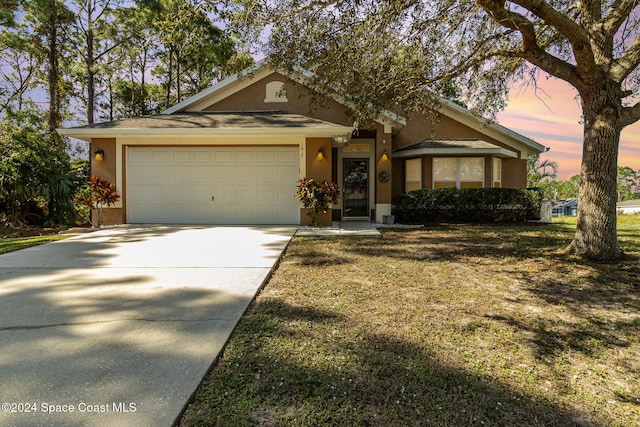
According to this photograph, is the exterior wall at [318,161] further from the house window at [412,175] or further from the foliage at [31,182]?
the foliage at [31,182]

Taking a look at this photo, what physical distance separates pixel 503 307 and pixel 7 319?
4.71m

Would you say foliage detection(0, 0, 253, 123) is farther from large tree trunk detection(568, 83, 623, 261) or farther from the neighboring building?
the neighboring building

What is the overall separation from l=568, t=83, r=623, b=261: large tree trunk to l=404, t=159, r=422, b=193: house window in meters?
7.55

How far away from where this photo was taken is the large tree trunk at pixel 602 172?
537cm

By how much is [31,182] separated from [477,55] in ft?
38.9

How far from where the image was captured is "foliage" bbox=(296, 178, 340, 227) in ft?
30.8

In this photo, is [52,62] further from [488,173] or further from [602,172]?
[602,172]

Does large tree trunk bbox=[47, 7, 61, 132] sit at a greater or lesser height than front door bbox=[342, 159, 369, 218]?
greater

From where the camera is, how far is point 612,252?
541cm

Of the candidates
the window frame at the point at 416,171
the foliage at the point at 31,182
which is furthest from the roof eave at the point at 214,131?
the window frame at the point at 416,171

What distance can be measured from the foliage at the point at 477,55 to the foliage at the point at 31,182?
24.9ft

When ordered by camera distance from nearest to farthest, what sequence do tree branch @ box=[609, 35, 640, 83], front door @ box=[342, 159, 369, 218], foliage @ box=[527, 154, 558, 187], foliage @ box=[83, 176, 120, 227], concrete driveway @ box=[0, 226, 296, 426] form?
concrete driveway @ box=[0, 226, 296, 426] < tree branch @ box=[609, 35, 640, 83] < foliage @ box=[83, 176, 120, 227] < front door @ box=[342, 159, 369, 218] < foliage @ box=[527, 154, 558, 187]

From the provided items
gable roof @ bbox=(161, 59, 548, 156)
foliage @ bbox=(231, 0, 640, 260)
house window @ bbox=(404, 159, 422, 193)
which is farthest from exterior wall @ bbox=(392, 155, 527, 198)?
foliage @ bbox=(231, 0, 640, 260)

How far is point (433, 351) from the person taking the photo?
263cm
